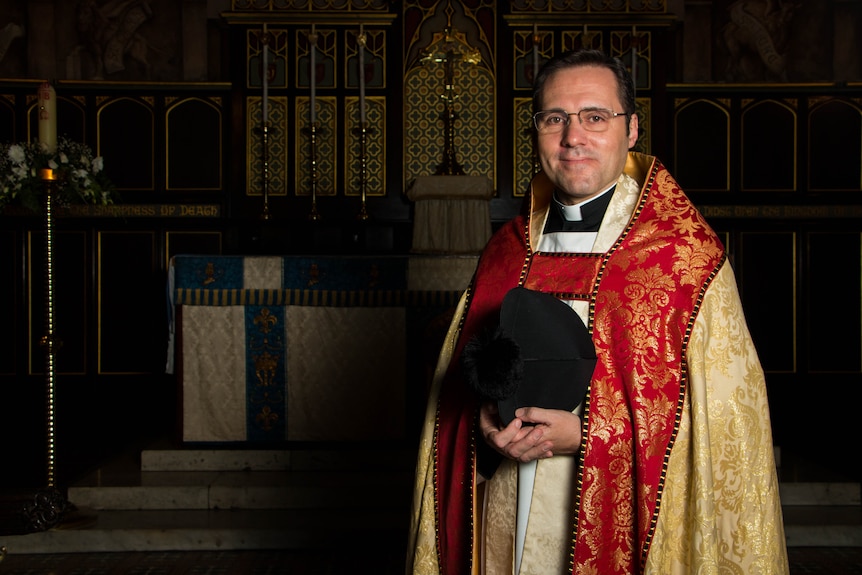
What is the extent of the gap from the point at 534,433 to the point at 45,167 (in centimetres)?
363

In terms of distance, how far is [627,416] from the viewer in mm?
1895

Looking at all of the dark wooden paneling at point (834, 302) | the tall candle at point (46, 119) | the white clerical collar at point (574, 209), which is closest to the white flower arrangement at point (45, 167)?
the tall candle at point (46, 119)

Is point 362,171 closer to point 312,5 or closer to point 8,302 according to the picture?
point 312,5

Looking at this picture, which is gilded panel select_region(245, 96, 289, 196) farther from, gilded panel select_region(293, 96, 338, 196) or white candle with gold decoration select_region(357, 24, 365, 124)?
white candle with gold decoration select_region(357, 24, 365, 124)

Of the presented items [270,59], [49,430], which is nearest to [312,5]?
[270,59]

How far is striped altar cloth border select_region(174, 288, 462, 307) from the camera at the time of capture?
490cm

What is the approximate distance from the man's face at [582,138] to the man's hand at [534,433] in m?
0.56

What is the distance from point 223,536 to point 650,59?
508 centimetres

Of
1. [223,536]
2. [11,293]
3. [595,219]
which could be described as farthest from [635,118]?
[11,293]

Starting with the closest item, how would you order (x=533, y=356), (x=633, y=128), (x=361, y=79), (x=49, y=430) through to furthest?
(x=533, y=356) → (x=633, y=128) → (x=49, y=430) → (x=361, y=79)

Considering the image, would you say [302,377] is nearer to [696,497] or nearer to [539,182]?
[539,182]

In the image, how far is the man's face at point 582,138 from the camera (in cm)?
193

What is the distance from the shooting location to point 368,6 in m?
6.93

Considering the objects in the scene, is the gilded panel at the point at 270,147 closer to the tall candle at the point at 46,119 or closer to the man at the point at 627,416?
the tall candle at the point at 46,119
